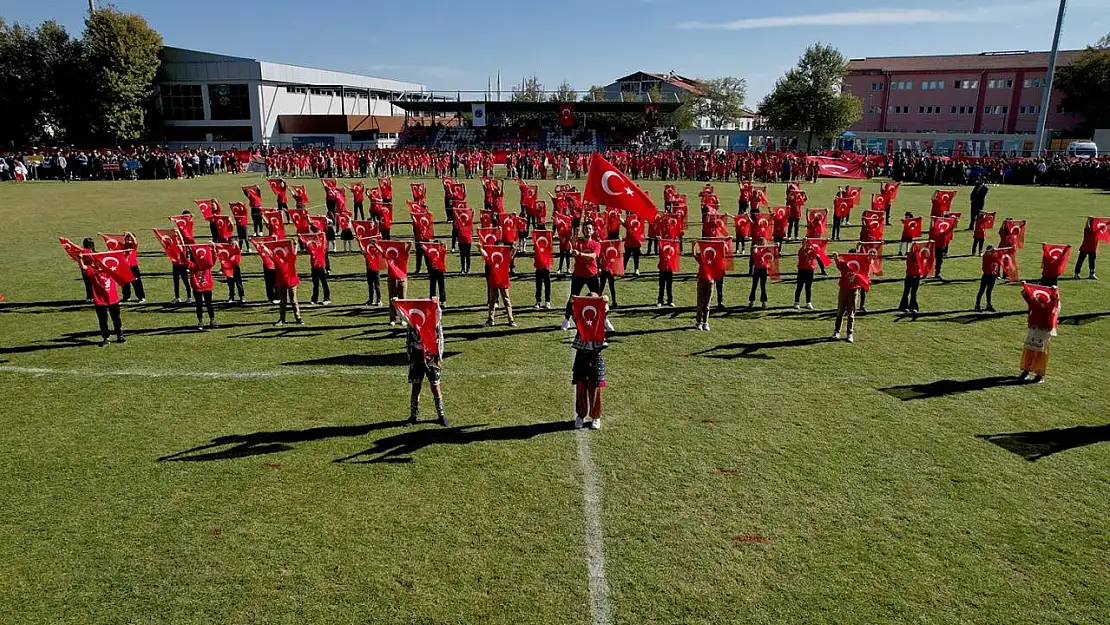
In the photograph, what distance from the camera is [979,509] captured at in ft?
24.9

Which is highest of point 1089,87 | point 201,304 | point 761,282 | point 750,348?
point 1089,87

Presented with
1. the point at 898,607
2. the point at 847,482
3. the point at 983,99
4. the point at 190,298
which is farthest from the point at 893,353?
the point at 983,99

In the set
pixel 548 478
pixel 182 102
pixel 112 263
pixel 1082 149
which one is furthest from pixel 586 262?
pixel 182 102

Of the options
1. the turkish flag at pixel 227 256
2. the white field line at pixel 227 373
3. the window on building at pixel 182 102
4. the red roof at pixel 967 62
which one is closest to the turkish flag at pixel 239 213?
the turkish flag at pixel 227 256

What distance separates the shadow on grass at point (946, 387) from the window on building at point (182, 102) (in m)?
75.2

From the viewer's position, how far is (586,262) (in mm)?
13719

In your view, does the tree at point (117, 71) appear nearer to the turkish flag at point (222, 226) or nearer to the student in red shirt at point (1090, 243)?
the turkish flag at point (222, 226)

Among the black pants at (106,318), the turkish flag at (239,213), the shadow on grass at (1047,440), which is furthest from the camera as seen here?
the turkish flag at (239,213)

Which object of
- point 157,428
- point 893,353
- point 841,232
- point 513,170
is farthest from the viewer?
point 513,170

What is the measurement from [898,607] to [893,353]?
25.3 ft

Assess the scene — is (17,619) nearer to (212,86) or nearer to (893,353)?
(893,353)

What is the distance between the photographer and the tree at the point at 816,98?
231 ft

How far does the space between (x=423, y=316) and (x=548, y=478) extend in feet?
8.94

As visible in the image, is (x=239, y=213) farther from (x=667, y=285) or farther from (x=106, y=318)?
(x=667, y=285)
